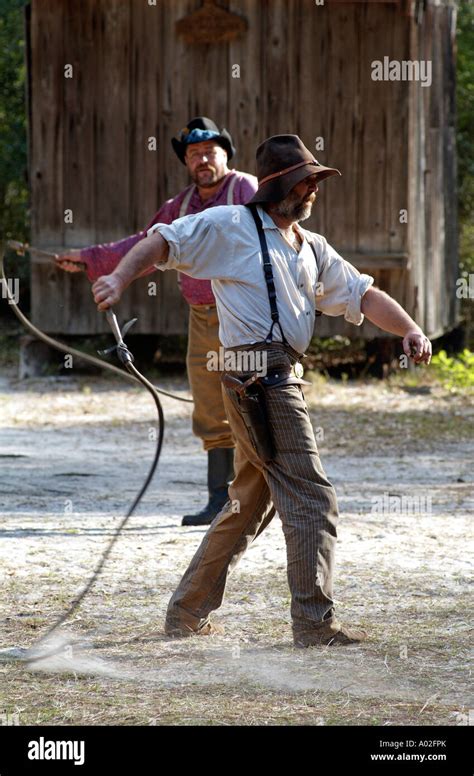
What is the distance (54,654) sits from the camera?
4.60 metres

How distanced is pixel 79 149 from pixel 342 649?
8518 mm

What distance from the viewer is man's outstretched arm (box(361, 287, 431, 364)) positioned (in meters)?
4.56

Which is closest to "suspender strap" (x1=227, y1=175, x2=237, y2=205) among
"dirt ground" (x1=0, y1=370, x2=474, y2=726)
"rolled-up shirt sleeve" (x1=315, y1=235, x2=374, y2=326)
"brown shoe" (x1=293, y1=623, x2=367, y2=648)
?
"rolled-up shirt sleeve" (x1=315, y1=235, x2=374, y2=326)

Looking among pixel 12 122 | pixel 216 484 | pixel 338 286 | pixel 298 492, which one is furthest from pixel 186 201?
pixel 12 122

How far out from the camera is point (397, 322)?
4.71 meters

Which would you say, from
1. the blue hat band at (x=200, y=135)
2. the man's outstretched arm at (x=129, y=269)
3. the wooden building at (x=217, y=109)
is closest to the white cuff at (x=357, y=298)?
the man's outstretched arm at (x=129, y=269)

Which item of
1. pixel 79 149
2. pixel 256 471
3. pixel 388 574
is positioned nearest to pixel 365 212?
pixel 79 149

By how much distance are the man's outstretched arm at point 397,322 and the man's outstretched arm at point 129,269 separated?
2.75ft

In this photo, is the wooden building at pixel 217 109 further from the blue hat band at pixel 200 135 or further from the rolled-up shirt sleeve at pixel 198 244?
the rolled-up shirt sleeve at pixel 198 244

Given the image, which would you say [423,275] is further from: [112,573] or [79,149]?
[112,573]

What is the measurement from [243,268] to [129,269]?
0.48 m

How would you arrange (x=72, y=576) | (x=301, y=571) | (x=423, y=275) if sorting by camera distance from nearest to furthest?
(x=301, y=571), (x=72, y=576), (x=423, y=275)

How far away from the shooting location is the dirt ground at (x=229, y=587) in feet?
13.3

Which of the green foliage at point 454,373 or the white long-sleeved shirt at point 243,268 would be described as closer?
the white long-sleeved shirt at point 243,268
